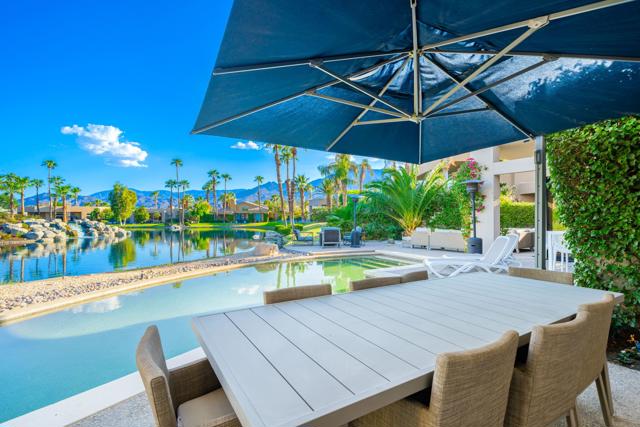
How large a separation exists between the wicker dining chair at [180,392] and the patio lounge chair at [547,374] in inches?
51.0

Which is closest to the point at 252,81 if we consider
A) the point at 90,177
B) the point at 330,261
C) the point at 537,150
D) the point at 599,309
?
the point at 599,309

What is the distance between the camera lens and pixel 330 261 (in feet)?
35.4

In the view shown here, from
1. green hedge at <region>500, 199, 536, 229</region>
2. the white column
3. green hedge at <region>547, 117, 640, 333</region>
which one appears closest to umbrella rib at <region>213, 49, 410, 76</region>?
green hedge at <region>547, 117, 640, 333</region>

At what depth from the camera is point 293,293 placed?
2.33m

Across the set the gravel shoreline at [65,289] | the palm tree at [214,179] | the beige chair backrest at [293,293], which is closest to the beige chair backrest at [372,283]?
the beige chair backrest at [293,293]

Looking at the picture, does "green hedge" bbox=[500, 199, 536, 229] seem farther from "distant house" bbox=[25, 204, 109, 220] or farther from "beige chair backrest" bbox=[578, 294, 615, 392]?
"distant house" bbox=[25, 204, 109, 220]

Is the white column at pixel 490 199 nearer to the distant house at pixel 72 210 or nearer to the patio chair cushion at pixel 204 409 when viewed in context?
the patio chair cushion at pixel 204 409

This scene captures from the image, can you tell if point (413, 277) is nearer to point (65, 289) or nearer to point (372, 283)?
point (372, 283)

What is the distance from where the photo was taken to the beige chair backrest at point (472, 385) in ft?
3.64

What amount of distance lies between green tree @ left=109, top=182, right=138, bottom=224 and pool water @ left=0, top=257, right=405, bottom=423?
47181 millimetres

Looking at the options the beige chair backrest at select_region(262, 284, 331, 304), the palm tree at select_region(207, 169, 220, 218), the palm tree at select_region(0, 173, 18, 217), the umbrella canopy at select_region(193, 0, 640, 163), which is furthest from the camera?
the palm tree at select_region(207, 169, 220, 218)

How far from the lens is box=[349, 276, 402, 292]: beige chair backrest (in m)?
2.64

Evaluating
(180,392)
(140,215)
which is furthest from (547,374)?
(140,215)

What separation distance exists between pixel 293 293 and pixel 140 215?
5859 cm
